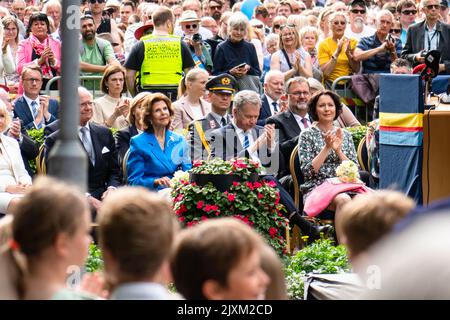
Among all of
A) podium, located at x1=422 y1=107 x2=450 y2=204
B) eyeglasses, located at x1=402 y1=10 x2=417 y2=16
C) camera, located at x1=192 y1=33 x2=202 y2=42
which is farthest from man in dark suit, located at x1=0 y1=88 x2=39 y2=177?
eyeglasses, located at x1=402 y1=10 x2=417 y2=16

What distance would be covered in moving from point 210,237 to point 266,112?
948 cm

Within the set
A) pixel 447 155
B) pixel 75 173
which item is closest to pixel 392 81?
pixel 447 155

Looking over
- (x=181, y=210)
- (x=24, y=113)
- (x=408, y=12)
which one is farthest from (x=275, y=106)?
(x=408, y=12)

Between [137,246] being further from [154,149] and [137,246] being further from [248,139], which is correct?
[248,139]

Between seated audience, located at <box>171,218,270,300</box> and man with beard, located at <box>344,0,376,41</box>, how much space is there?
12643 millimetres

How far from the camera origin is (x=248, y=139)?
37.7 ft

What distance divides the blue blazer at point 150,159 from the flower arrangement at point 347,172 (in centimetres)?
150

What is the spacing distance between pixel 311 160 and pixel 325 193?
1.55 feet

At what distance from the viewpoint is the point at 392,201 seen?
4.32m

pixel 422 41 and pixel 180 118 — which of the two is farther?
pixel 422 41

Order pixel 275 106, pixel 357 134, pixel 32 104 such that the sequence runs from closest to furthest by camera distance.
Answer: pixel 357 134, pixel 32 104, pixel 275 106

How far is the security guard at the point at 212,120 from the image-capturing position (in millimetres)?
11242

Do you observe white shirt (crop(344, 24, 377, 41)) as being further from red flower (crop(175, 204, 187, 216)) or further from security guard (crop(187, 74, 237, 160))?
red flower (crop(175, 204, 187, 216))

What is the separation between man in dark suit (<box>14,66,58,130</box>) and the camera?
12.8m
